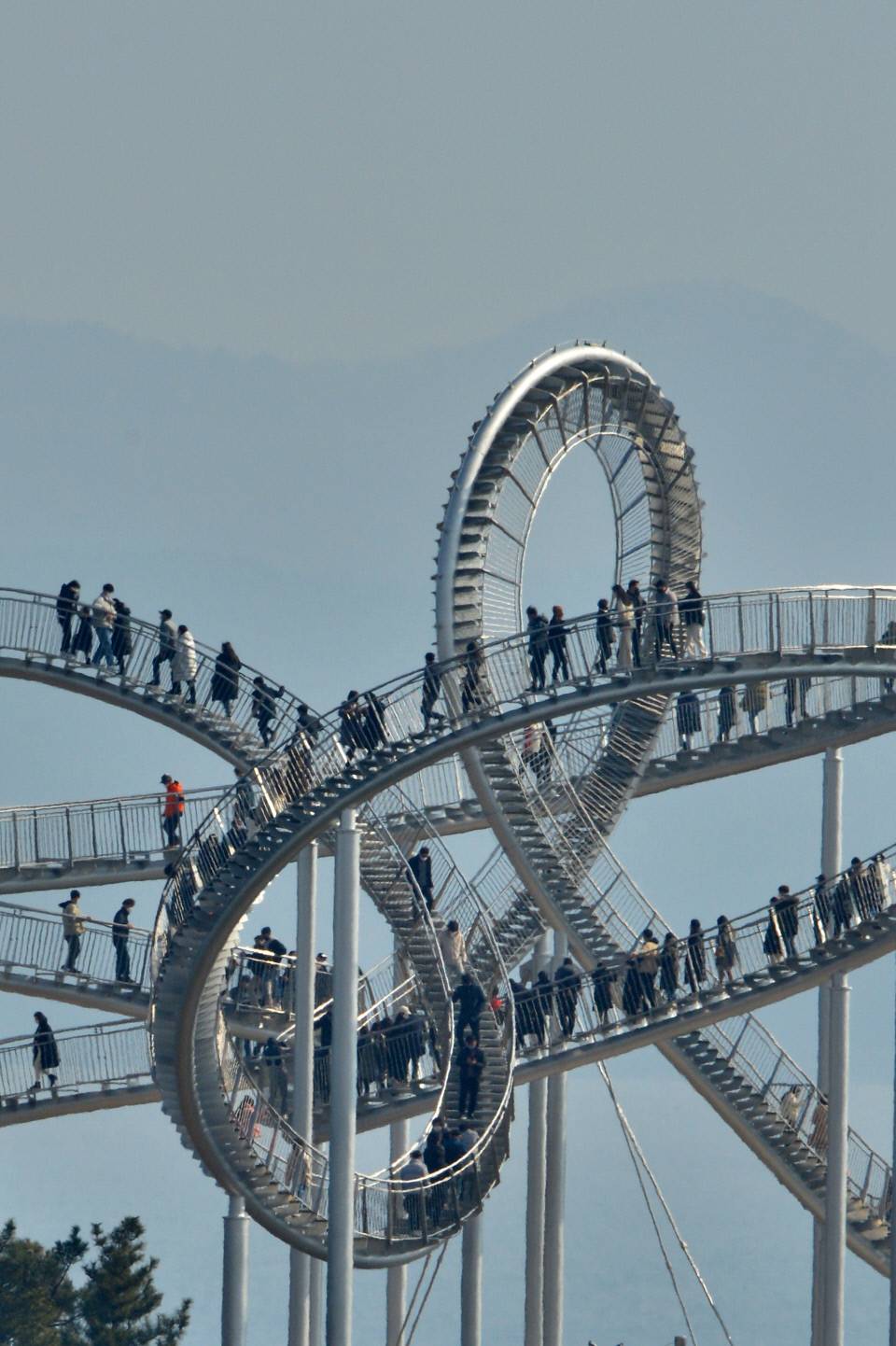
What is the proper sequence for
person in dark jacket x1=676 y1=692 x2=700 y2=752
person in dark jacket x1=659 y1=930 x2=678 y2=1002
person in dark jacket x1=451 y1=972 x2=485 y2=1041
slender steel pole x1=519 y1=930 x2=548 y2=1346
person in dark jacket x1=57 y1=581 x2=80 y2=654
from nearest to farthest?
person in dark jacket x1=451 y1=972 x2=485 y2=1041 < person in dark jacket x1=659 y1=930 x2=678 y2=1002 < person in dark jacket x1=57 y1=581 x2=80 y2=654 < person in dark jacket x1=676 y1=692 x2=700 y2=752 < slender steel pole x1=519 y1=930 x2=548 y2=1346

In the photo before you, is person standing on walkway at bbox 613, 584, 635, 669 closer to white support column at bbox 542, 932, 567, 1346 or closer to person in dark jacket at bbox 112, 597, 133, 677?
person in dark jacket at bbox 112, 597, 133, 677

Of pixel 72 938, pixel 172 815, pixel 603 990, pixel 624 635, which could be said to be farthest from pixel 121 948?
pixel 624 635

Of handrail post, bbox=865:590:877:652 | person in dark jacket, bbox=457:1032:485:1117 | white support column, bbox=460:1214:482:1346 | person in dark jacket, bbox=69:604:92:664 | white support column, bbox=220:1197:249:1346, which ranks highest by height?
person in dark jacket, bbox=69:604:92:664

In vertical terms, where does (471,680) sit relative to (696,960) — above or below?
above

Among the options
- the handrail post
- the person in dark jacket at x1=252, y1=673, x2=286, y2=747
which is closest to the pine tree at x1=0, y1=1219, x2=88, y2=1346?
the person in dark jacket at x1=252, y1=673, x2=286, y2=747

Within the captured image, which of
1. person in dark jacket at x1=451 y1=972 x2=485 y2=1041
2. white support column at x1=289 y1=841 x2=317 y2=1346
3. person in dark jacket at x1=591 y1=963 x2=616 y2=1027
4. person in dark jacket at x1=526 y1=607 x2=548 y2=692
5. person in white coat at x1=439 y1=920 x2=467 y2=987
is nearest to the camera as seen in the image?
person in dark jacket at x1=526 y1=607 x2=548 y2=692

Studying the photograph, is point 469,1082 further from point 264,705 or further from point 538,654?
point 264,705
